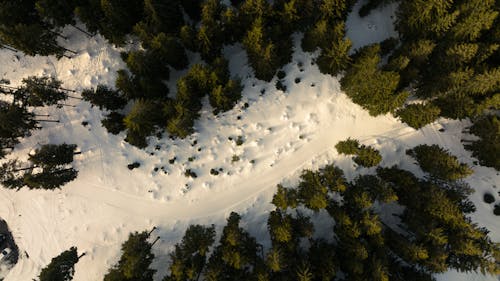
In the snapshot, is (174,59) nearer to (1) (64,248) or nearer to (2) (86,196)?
(2) (86,196)

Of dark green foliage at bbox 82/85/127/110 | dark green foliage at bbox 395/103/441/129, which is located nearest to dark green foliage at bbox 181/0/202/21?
dark green foliage at bbox 82/85/127/110

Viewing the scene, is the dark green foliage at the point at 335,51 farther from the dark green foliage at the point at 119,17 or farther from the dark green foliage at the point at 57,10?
the dark green foliage at the point at 57,10

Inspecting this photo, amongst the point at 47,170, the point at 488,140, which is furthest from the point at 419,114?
the point at 47,170

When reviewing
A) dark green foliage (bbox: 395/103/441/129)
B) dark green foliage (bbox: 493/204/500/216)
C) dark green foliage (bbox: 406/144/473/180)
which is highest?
dark green foliage (bbox: 395/103/441/129)

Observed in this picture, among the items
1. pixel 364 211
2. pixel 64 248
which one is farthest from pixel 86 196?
pixel 364 211

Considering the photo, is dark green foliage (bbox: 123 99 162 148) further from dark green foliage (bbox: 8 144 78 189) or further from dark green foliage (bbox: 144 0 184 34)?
dark green foliage (bbox: 8 144 78 189)

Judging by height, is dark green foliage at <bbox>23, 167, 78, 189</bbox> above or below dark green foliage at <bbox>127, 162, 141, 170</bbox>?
below
